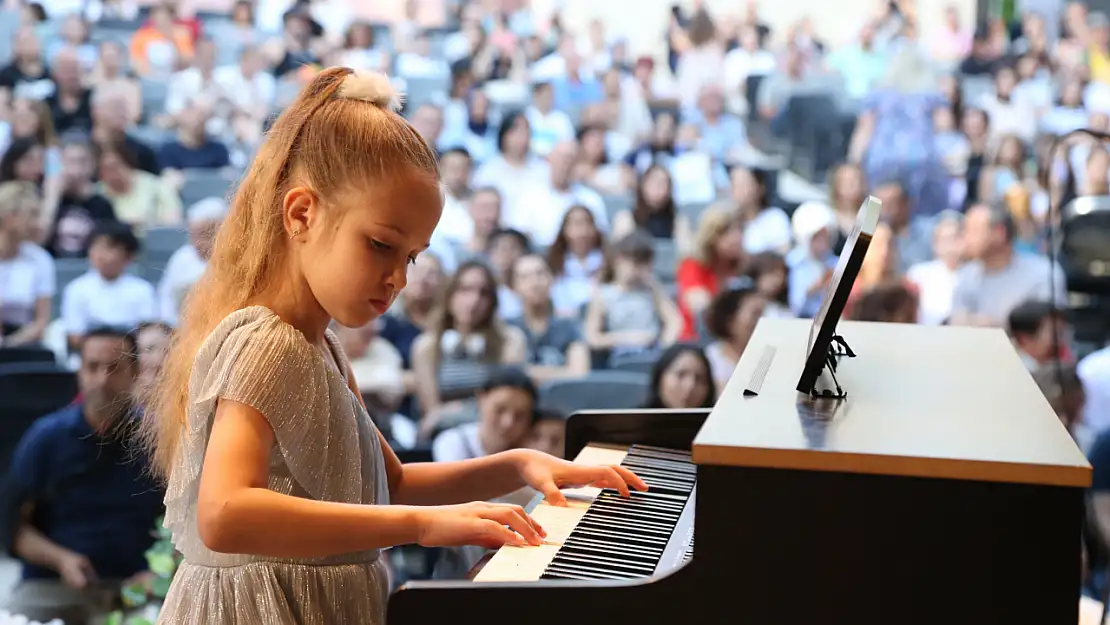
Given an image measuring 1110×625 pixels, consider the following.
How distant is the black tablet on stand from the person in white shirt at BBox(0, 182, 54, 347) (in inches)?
153

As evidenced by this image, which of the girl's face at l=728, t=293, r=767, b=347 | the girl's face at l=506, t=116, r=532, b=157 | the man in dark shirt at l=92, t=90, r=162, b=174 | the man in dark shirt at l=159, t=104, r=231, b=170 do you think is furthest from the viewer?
the man in dark shirt at l=159, t=104, r=231, b=170

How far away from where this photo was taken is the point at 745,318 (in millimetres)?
4520

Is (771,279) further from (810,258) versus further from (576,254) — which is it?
(576,254)

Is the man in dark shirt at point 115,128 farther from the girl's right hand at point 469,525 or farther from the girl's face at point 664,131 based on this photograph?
the girl's right hand at point 469,525

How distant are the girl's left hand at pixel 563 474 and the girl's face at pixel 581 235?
3412 mm

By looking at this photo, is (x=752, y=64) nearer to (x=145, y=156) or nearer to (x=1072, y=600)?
(x=145, y=156)

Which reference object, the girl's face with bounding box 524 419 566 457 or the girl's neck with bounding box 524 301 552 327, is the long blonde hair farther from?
the girl's neck with bounding box 524 301 552 327

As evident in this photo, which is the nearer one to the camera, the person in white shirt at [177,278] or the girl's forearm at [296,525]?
the girl's forearm at [296,525]

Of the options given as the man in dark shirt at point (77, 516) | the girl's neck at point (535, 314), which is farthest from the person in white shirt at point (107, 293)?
the girl's neck at point (535, 314)

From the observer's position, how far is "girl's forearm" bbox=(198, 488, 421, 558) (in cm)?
120

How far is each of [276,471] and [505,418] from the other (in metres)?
2.44

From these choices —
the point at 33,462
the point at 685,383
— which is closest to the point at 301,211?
the point at 33,462

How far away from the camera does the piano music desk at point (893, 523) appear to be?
1.12 meters

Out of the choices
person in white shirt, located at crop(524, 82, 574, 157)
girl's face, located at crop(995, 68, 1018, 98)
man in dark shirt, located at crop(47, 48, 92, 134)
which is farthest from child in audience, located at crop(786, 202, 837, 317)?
man in dark shirt, located at crop(47, 48, 92, 134)
